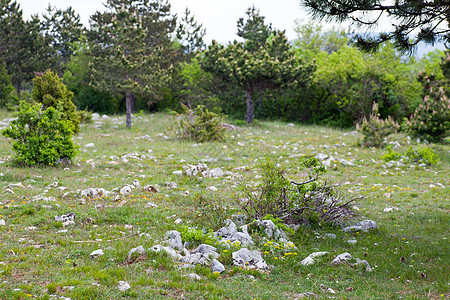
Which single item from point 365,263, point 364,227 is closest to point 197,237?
point 365,263

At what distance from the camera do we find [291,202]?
21.8 feet

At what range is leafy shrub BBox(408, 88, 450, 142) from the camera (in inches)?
679

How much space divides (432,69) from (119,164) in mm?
27983

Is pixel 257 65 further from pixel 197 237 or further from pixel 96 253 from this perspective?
pixel 96 253

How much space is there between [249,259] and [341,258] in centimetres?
Result: 140

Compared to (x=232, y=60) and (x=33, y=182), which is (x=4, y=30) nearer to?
(x=232, y=60)

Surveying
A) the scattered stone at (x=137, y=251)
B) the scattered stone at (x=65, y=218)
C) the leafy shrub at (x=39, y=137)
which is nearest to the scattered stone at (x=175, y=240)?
the scattered stone at (x=137, y=251)

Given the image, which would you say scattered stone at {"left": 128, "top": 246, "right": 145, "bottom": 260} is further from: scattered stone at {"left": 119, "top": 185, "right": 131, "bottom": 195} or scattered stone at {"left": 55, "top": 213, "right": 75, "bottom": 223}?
scattered stone at {"left": 119, "top": 185, "right": 131, "bottom": 195}

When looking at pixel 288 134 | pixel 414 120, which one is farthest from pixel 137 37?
pixel 414 120

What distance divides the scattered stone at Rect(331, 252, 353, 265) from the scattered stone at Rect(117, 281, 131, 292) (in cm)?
290

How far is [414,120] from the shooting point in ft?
59.8

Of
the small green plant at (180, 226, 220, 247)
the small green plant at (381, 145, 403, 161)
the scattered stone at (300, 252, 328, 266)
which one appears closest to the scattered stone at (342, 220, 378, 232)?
the scattered stone at (300, 252, 328, 266)

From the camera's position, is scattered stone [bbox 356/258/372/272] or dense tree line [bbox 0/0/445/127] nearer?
scattered stone [bbox 356/258/372/272]

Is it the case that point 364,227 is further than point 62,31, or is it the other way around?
point 62,31
